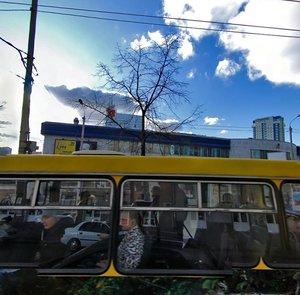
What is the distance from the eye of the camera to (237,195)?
371 centimetres

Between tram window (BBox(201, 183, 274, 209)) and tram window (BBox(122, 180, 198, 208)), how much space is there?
0.14 meters

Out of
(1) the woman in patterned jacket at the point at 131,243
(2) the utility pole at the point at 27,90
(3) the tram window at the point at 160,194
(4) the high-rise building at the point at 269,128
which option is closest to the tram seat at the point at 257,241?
(3) the tram window at the point at 160,194

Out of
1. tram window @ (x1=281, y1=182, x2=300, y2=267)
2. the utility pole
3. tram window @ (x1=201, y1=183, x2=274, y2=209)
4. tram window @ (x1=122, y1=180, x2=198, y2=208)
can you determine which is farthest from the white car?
the utility pole

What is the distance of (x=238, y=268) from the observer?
3.62 metres

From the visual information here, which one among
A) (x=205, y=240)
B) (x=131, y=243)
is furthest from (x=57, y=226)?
(x=205, y=240)

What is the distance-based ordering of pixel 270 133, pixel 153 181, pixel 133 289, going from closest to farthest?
pixel 133 289
pixel 153 181
pixel 270 133

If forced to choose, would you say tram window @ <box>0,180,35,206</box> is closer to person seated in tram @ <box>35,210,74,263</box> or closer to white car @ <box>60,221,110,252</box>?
person seated in tram @ <box>35,210,74,263</box>

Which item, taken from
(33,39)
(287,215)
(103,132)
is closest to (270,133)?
(103,132)

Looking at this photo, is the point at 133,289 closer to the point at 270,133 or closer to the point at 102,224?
the point at 102,224

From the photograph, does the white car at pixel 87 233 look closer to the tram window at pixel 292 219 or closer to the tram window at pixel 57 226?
the tram window at pixel 57 226

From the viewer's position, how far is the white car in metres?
3.61

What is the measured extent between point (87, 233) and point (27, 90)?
26.4 feet

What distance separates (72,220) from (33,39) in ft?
28.5

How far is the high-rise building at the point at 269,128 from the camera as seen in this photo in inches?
1957
